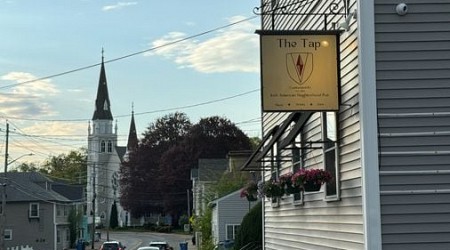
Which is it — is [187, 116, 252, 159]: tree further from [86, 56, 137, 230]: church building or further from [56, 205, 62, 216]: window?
[86, 56, 137, 230]: church building

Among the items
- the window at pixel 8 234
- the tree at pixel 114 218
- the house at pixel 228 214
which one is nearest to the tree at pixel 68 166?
the tree at pixel 114 218

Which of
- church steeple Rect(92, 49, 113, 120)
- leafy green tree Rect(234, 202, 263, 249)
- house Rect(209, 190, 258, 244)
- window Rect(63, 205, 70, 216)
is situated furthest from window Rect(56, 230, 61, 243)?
church steeple Rect(92, 49, 113, 120)

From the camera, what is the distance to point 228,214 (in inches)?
1759

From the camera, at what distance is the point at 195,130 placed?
8556cm

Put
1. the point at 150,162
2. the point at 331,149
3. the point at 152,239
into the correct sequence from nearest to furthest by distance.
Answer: the point at 331,149 < the point at 152,239 < the point at 150,162

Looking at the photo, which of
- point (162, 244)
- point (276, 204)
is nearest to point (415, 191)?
point (276, 204)

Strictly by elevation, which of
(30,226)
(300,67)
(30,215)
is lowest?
(30,226)

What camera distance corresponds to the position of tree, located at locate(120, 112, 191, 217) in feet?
316

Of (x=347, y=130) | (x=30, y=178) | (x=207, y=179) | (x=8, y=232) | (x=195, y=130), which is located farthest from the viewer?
(x=195, y=130)

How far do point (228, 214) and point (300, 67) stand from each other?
3492 centimetres

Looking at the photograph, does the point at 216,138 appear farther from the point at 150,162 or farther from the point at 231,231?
the point at 231,231

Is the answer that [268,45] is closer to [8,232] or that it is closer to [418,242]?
[418,242]

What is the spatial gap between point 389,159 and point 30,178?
6249 cm

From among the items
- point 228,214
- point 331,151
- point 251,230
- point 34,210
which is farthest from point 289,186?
point 34,210
